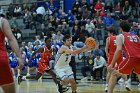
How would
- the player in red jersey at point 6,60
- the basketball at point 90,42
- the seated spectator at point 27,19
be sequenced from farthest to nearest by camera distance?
the seated spectator at point 27,19 → the basketball at point 90,42 → the player in red jersey at point 6,60

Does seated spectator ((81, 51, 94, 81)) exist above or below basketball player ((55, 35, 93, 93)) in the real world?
below

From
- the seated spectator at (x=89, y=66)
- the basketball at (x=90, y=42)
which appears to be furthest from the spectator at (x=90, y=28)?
the basketball at (x=90, y=42)

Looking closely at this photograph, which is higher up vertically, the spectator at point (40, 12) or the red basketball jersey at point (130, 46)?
the red basketball jersey at point (130, 46)

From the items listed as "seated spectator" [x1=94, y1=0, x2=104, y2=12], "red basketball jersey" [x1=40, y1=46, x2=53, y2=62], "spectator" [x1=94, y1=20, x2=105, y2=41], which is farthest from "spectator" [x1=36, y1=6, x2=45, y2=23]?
"red basketball jersey" [x1=40, y1=46, x2=53, y2=62]

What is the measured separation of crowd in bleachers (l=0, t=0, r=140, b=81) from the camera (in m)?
21.5

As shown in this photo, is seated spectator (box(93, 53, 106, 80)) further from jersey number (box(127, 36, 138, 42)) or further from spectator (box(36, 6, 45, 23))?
jersey number (box(127, 36, 138, 42))

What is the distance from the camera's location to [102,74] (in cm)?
1931

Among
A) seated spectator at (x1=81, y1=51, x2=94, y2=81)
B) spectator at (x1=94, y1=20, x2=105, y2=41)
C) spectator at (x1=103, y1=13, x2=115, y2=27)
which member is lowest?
seated spectator at (x1=81, y1=51, x2=94, y2=81)

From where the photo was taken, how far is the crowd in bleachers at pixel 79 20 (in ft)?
70.5

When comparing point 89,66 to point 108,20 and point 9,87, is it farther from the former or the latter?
point 9,87

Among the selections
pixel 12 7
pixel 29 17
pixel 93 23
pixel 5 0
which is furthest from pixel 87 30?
pixel 5 0

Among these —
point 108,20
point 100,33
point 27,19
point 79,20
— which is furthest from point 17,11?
point 100,33

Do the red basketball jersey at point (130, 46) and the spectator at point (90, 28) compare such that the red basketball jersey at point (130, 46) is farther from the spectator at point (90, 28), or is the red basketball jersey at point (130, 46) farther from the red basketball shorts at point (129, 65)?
the spectator at point (90, 28)

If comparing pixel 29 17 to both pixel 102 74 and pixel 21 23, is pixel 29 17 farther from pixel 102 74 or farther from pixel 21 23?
pixel 102 74
